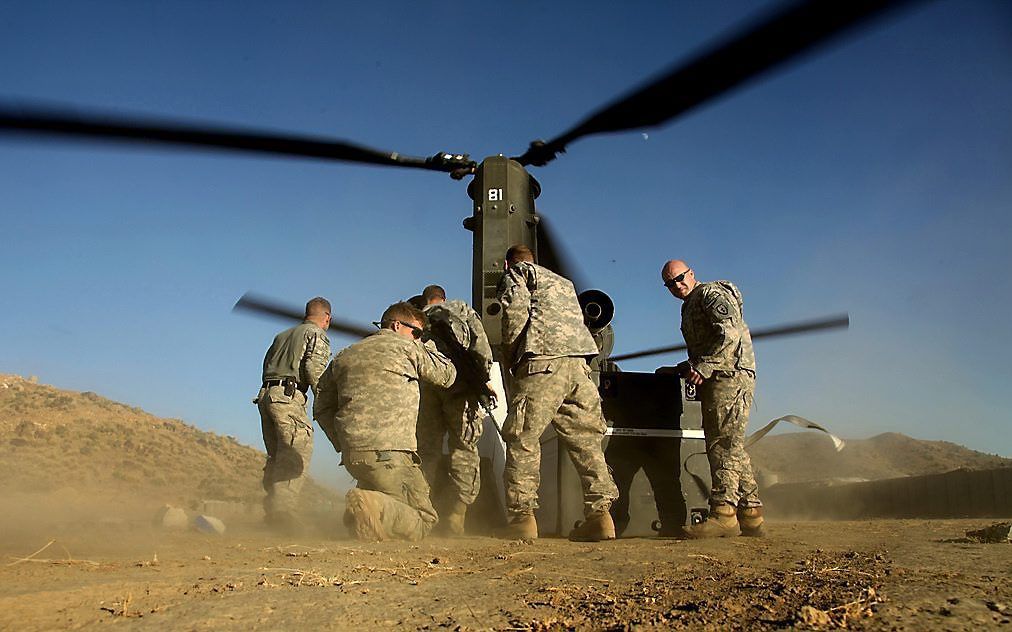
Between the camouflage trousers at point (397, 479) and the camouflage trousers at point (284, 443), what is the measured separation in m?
1.46

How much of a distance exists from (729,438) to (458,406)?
194 cm

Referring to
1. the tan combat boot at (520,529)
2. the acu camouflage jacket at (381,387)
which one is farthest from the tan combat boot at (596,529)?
the acu camouflage jacket at (381,387)

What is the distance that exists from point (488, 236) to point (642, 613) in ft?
15.2

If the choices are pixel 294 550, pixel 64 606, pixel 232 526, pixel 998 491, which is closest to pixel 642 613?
pixel 64 606

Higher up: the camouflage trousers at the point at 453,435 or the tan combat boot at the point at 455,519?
the camouflage trousers at the point at 453,435

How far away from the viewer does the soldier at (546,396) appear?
15.6 ft

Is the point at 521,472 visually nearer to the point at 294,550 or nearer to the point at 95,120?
the point at 294,550

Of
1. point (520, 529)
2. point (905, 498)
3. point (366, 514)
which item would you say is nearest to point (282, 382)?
point (366, 514)

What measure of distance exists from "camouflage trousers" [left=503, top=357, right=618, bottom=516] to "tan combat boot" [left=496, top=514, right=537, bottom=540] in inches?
1.6

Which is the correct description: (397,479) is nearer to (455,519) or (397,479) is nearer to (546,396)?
(455,519)

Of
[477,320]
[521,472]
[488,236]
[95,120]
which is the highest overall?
[488,236]

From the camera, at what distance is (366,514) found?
4.32m

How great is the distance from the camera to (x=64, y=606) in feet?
7.01

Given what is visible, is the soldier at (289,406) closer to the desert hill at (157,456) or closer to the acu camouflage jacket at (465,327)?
the acu camouflage jacket at (465,327)
